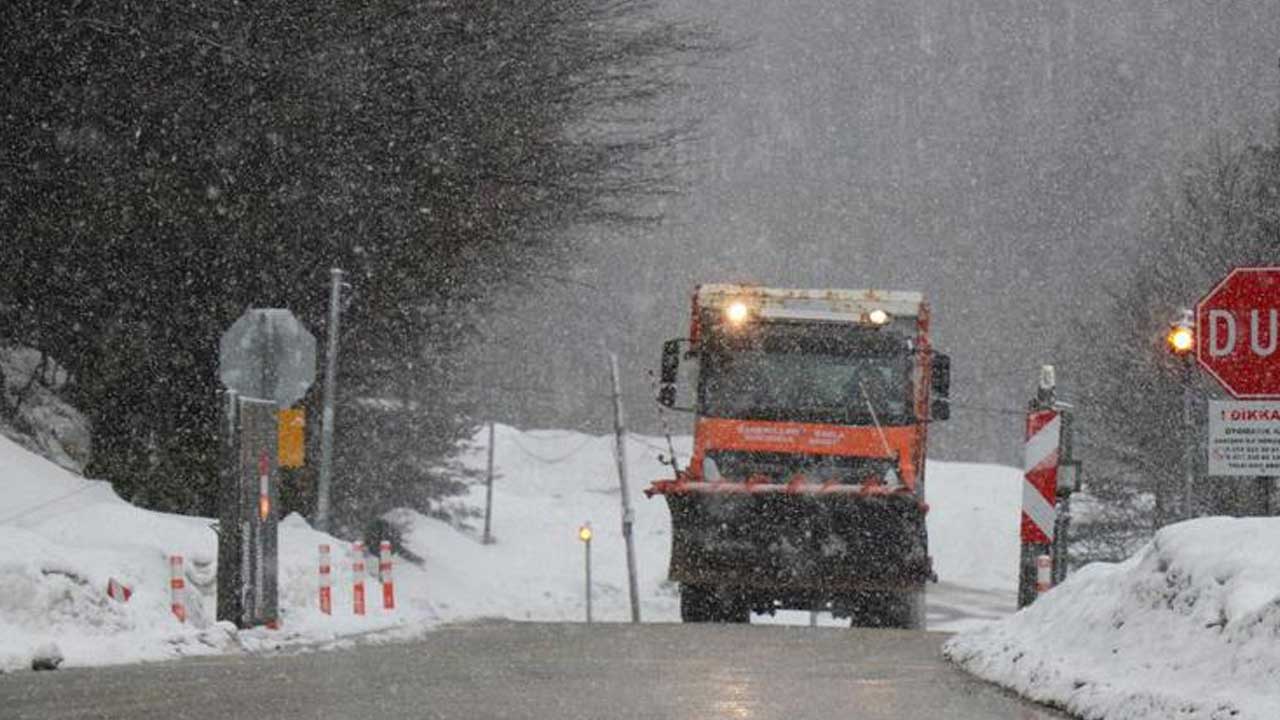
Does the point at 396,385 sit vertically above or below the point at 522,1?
below

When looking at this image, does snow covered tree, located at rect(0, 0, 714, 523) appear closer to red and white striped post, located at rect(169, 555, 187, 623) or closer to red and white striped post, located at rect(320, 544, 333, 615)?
red and white striped post, located at rect(320, 544, 333, 615)

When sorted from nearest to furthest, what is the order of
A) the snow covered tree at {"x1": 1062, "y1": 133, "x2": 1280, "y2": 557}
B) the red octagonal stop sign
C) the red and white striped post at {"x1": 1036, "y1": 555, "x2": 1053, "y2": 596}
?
the red octagonal stop sign → the red and white striped post at {"x1": 1036, "y1": 555, "x2": 1053, "y2": 596} → the snow covered tree at {"x1": 1062, "y1": 133, "x2": 1280, "y2": 557}

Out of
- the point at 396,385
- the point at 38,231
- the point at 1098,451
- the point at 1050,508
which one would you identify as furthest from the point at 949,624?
the point at 1050,508

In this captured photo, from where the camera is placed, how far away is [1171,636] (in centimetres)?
896

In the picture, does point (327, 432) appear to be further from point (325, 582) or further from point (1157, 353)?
point (1157, 353)

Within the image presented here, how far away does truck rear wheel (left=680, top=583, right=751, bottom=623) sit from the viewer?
798 inches

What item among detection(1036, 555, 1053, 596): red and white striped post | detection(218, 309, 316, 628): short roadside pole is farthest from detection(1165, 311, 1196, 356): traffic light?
detection(218, 309, 316, 628): short roadside pole

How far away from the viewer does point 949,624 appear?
59.8m

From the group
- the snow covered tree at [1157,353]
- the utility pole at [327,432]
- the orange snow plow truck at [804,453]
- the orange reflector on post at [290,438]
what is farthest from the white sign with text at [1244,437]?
the snow covered tree at [1157,353]

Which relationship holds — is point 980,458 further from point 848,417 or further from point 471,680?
point 471,680

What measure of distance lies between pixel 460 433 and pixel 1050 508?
4117cm

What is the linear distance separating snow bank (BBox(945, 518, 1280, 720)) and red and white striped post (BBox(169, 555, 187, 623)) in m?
8.10

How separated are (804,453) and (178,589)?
6.15 meters

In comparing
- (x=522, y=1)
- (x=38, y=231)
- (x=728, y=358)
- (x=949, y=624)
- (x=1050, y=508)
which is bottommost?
(x=949, y=624)
